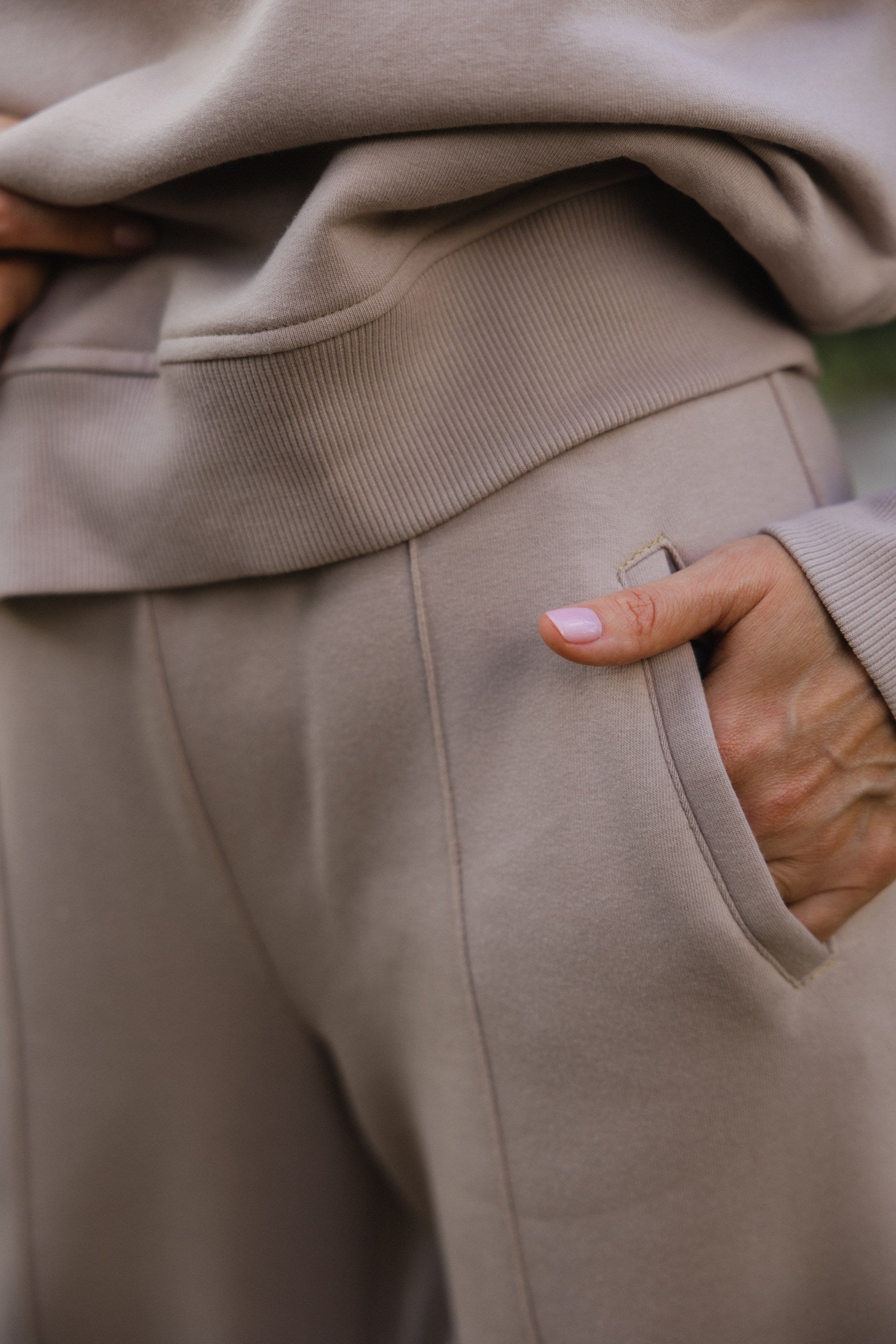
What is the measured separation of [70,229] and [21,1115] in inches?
31.5

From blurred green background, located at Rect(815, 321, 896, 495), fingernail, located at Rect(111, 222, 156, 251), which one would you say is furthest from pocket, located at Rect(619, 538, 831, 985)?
blurred green background, located at Rect(815, 321, 896, 495)

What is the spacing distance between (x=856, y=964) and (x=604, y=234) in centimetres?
57

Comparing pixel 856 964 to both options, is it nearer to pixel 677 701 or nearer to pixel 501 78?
pixel 677 701

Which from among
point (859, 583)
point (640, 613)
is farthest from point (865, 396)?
point (640, 613)

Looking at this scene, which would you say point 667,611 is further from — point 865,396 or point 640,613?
point 865,396

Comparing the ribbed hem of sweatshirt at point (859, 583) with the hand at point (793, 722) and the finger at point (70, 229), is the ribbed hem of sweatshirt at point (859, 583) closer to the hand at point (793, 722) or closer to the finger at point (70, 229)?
the hand at point (793, 722)

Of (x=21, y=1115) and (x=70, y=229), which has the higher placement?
(x=70, y=229)

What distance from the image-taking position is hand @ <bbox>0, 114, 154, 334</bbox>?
688mm

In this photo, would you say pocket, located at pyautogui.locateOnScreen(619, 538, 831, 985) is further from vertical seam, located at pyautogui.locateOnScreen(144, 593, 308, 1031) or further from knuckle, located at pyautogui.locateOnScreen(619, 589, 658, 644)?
vertical seam, located at pyautogui.locateOnScreen(144, 593, 308, 1031)

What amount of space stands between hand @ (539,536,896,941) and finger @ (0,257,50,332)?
1.75 ft

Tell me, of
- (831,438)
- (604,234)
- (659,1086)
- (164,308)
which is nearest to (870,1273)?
(659,1086)

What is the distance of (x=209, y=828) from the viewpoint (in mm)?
771

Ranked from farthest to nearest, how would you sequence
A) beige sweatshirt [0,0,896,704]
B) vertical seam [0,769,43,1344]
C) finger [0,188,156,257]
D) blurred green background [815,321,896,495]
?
1. blurred green background [815,321,896,495]
2. vertical seam [0,769,43,1344]
3. finger [0,188,156,257]
4. beige sweatshirt [0,0,896,704]

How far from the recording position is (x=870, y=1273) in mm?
683
